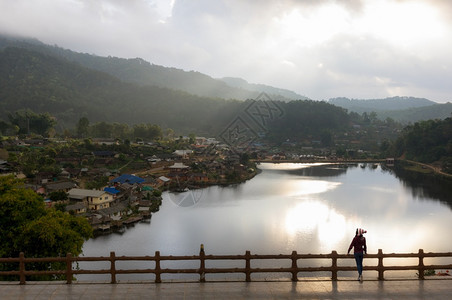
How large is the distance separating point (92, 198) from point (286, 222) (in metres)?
19.6

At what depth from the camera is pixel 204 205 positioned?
40375mm

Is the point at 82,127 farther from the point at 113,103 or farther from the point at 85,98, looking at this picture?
the point at 85,98

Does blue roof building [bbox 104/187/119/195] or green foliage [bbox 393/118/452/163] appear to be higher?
green foliage [bbox 393/118/452/163]

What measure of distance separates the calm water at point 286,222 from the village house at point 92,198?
583 cm

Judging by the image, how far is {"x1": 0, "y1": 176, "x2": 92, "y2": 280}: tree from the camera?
1149cm

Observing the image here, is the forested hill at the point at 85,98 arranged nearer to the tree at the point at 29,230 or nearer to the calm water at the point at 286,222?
the calm water at the point at 286,222

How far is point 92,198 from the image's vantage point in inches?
1361

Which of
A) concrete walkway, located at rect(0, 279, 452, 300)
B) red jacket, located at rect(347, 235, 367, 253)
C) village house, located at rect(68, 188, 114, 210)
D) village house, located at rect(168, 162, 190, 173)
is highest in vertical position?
red jacket, located at rect(347, 235, 367, 253)

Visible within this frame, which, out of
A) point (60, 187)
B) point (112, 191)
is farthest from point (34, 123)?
point (112, 191)

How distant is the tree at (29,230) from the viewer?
11.5 m

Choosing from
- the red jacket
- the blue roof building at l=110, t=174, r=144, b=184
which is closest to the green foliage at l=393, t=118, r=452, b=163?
the blue roof building at l=110, t=174, r=144, b=184

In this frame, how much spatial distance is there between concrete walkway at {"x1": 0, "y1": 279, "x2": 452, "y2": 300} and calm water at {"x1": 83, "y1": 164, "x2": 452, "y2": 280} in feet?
57.0

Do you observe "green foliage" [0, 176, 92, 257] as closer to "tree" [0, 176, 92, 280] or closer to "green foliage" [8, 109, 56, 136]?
"tree" [0, 176, 92, 280]

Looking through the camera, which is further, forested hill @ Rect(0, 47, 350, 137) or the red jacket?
forested hill @ Rect(0, 47, 350, 137)
